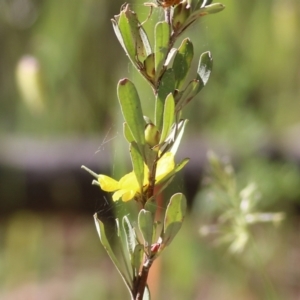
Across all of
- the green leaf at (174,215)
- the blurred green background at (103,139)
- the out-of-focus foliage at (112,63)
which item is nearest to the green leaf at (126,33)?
Result: the green leaf at (174,215)

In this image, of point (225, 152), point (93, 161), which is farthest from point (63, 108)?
point (225, 152)

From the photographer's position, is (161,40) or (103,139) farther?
(103,139)

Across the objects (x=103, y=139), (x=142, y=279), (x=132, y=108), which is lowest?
(x=103, y=139)

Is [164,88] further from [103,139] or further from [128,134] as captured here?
[103,139]

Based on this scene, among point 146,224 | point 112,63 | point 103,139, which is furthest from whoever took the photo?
point 112,63

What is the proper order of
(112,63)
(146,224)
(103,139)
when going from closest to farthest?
(146,224)
(103,139)
(112,63)

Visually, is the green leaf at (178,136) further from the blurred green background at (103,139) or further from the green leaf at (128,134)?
the blurred green background at (103,139)

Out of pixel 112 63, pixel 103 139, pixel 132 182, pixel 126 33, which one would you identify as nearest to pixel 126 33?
pixel 126 33

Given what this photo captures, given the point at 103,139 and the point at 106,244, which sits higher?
the point at 106,244
